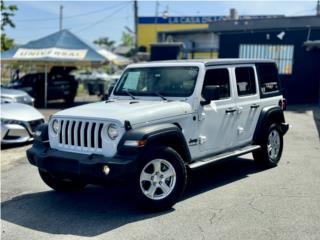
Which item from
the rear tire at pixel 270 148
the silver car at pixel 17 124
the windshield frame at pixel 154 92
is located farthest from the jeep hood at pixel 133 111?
the silver car at pixel 17 124

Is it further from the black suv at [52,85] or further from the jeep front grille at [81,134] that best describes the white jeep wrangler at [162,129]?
the black suv at [52,85]

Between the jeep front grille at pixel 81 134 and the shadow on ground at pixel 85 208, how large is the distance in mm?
591

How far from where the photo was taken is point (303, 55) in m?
18.9

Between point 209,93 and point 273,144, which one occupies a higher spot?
point 209,93

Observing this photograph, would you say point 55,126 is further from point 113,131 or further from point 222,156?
point 222,156

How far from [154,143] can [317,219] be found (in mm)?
2041

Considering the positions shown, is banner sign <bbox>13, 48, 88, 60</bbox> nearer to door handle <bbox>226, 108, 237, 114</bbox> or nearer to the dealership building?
the dealership building

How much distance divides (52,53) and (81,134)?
571 inches

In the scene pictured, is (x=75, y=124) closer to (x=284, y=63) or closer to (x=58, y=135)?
(x=58, y=135)

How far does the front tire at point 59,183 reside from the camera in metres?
6.09

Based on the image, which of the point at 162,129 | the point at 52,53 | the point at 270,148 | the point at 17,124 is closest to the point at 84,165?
the point at 162,129

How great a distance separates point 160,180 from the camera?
5355 millimetres

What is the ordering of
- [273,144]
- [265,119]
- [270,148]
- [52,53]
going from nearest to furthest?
1. [265,119]
2. [270,148]
3. [273,144]
4. [52,53]

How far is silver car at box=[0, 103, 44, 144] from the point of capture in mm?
9615
